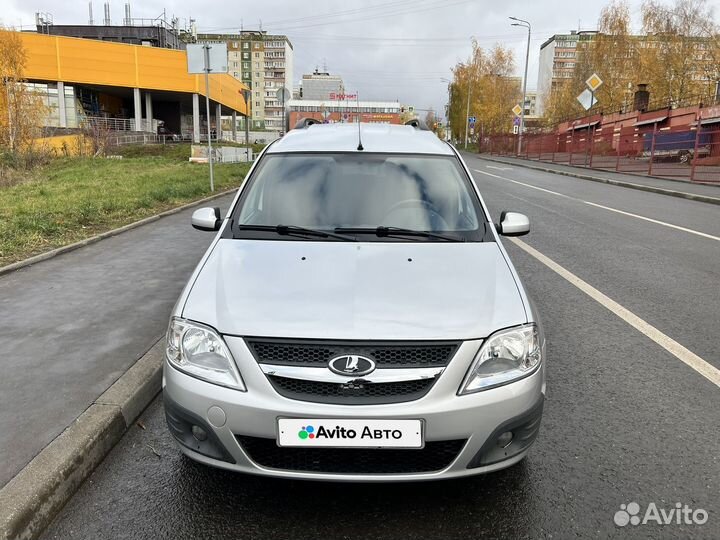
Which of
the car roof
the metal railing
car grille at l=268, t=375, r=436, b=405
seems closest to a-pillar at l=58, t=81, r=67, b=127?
the metal railing

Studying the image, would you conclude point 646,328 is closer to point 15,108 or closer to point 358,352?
point 358,352

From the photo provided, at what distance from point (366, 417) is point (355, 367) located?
0.20m

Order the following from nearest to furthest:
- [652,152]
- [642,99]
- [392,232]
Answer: [392,232] → [652,152] → [642,99]

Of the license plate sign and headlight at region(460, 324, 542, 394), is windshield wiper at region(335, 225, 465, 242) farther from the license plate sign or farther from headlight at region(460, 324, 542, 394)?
the license plate sign

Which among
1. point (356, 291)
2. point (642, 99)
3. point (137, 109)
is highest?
point (642, 99)

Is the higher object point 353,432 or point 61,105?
point 61,105

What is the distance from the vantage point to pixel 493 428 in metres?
2.32

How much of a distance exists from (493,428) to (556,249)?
6541mm

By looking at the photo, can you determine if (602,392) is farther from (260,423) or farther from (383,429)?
(260,423)

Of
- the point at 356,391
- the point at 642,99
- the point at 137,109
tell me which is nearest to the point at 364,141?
the point at 356,391

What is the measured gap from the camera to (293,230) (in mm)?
3318

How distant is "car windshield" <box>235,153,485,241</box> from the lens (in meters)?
3.43

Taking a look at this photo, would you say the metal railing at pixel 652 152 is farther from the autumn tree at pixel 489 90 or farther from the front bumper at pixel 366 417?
the autumn tree at pixel 489 90

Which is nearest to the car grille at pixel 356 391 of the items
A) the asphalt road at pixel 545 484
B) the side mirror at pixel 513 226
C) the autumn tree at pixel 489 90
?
the asphalt road at pixel 545 484
